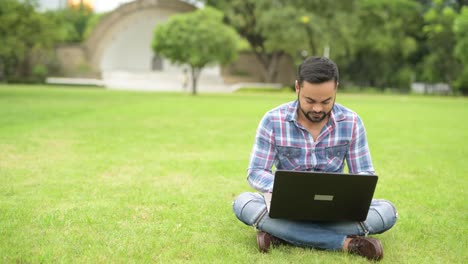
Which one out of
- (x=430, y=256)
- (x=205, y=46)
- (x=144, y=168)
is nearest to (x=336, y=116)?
(x=430, y=256)

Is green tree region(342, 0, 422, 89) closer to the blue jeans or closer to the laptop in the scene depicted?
the blue jeans

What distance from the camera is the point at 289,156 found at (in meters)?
4.10

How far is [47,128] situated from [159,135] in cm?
255

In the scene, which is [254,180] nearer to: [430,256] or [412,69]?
[430,256]

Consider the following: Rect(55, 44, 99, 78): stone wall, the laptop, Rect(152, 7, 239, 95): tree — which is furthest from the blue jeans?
Rect(55, 44, 99, 78): stone wall

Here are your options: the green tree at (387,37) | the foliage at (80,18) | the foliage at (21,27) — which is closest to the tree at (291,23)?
the green tree at (387,37)

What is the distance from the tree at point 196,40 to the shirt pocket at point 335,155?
90.7ft

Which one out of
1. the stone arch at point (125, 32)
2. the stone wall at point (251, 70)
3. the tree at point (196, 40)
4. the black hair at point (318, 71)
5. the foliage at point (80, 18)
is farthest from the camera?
the foliage at point (80, 18)

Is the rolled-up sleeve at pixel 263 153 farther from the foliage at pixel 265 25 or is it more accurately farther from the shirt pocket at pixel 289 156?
the foliage at pixel 265 25

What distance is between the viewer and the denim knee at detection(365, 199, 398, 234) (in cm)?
389

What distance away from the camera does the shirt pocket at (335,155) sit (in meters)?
4.11

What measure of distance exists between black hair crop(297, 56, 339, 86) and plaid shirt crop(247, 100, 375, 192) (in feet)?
1.21

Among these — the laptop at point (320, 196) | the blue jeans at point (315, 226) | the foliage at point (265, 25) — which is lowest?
the blue jeans at point (315, 226)

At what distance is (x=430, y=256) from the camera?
12.5ft
